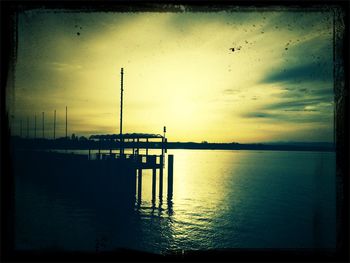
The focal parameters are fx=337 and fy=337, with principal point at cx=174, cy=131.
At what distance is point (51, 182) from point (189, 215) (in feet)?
41.5

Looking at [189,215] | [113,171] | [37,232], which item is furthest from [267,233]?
[37,232]

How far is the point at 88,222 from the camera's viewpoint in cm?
2012

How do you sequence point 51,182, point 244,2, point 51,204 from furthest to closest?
1. point 51,182
2. point 51,204
3. point 244,2

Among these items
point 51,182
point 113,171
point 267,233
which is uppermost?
point 113,171

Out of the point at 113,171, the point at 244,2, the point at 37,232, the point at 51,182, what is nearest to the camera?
the point at 244,2

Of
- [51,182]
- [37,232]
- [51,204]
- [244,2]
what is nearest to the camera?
[244,2]

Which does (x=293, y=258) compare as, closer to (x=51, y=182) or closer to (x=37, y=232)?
(x=37, y=232)

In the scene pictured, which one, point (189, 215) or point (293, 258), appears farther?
point (189, 215)

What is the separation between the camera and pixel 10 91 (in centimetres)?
518

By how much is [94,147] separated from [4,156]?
25206 millimetres

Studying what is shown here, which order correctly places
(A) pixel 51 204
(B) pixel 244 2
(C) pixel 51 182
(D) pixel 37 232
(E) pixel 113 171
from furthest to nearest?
(C) pixel 51 182
(A) pixel 51 204
(E) pixel 113 171
(D) pixel 37 232
(B) pixel 244 2

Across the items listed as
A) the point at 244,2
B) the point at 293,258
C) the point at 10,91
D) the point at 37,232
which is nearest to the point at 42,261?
the point at 10,91

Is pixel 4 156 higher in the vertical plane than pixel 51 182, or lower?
higher

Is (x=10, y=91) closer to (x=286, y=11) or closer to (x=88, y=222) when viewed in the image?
(x=286, y=11)
